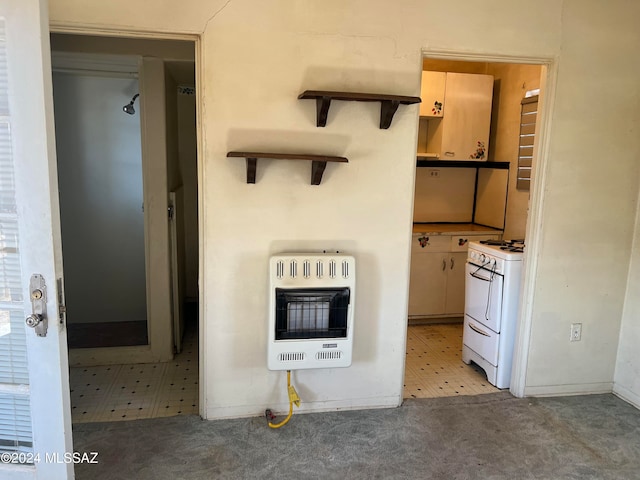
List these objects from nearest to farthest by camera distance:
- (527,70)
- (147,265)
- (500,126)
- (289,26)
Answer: (289,26)
(147,265)
(527,70)
(500,126)

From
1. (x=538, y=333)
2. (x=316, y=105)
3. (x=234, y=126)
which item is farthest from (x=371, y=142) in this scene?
(x=538, y=333)

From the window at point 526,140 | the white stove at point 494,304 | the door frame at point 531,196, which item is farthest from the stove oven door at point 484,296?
the window at point 526,140

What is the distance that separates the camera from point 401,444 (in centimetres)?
249

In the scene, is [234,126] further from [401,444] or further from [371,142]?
[401,444]

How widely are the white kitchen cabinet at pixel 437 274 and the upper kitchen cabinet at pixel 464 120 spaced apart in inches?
29.4

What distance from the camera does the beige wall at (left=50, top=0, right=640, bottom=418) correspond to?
242cm

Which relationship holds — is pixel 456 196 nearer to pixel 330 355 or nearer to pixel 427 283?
pixel 427 283

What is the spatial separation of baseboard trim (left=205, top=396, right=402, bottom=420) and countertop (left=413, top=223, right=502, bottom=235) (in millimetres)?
1672

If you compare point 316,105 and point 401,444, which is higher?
point 316,105

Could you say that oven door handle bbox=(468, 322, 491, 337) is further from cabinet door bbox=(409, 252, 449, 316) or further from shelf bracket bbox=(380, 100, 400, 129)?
shelf bracket bbox=(380, 100, 400, 129)

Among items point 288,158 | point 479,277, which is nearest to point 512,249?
point 479,277

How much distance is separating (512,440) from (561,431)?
12.9 inches

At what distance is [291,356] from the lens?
99.8 inches

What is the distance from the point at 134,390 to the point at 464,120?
11.0 ft
